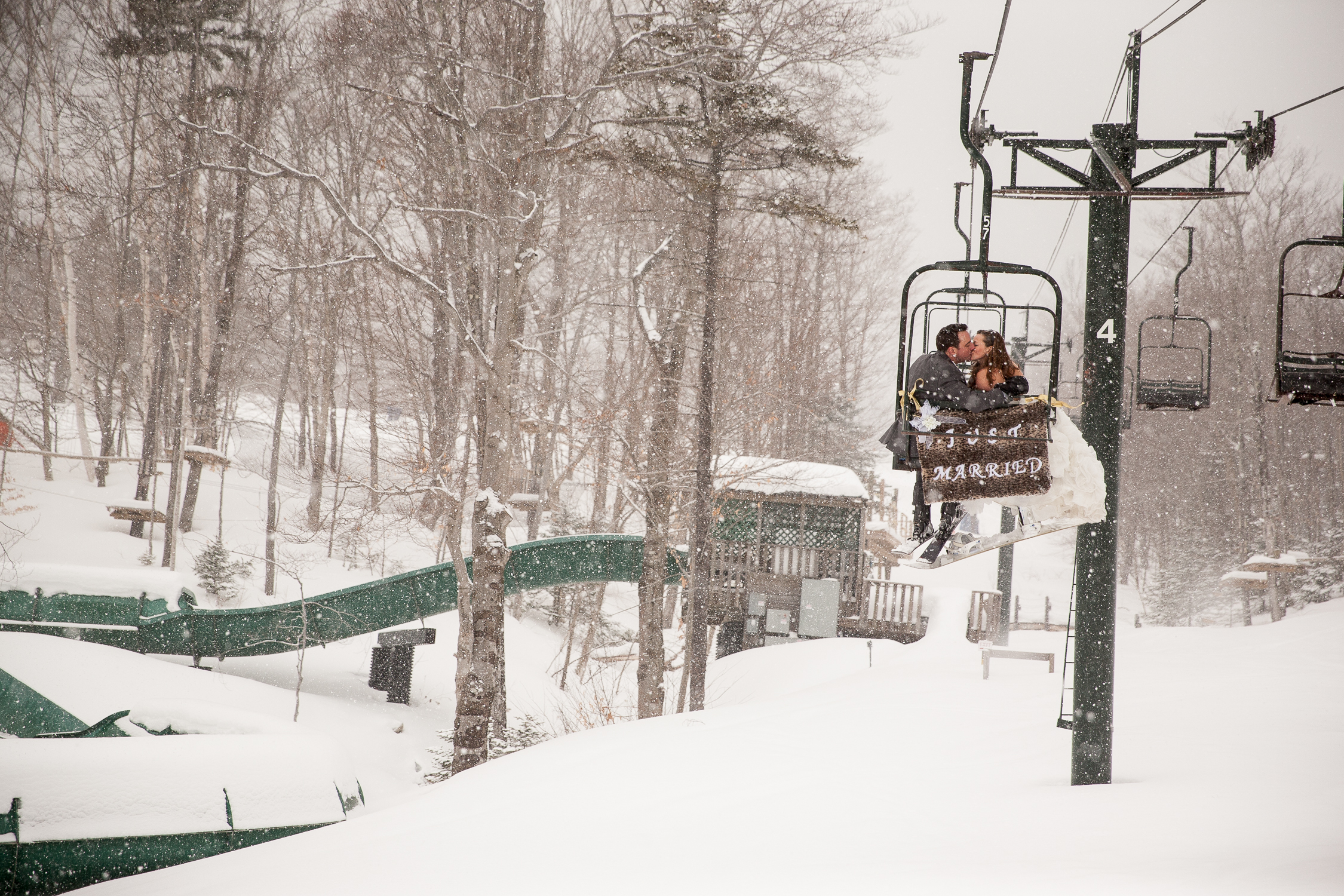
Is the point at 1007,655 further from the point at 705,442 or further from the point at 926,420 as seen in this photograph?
the point at 926,420

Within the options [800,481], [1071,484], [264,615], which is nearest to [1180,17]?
[1071,484]

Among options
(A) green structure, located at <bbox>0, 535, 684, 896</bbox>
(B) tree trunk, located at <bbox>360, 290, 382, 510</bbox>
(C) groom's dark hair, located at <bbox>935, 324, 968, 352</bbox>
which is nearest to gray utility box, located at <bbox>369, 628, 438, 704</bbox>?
(A) green structure, located at <bbox>0, 535, 684, 896</bbox>

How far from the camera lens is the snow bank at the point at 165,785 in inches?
241

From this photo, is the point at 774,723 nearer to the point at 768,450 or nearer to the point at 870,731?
the point at 870,731

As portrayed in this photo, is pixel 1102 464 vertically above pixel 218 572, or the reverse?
pixel 1102 464

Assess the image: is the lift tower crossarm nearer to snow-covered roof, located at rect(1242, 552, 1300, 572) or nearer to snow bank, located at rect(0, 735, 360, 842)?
snow bank, located at rect(0, 735, 360, 842)

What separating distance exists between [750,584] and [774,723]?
10150 millimetres

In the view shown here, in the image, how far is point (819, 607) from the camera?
1777 centimetres

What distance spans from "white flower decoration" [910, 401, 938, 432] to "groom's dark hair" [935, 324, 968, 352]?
16.1 inches

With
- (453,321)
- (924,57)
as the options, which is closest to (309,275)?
(453,321)

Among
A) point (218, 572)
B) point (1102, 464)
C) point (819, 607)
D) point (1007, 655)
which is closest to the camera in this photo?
point (1102, 464)

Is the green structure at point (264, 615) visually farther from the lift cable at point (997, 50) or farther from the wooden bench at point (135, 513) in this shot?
the lift cable at point (997, 50)

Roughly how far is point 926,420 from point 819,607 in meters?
13.7

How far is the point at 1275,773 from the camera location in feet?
19.3
